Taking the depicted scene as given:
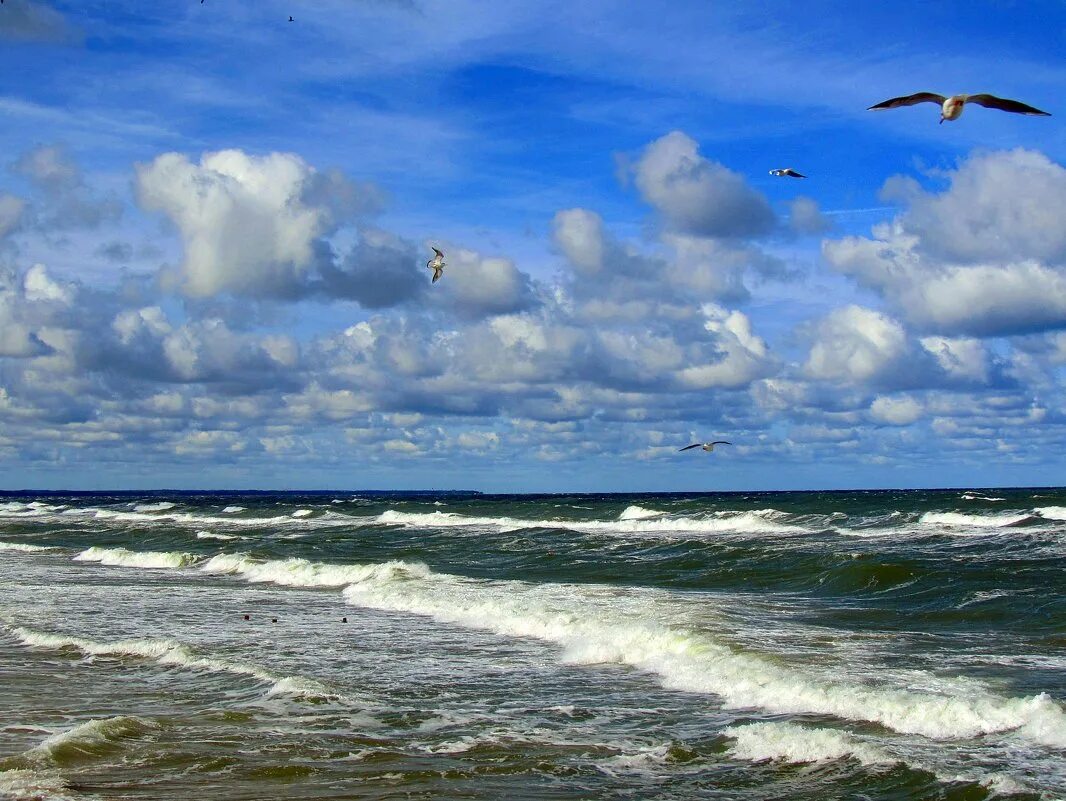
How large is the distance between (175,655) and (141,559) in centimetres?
2348

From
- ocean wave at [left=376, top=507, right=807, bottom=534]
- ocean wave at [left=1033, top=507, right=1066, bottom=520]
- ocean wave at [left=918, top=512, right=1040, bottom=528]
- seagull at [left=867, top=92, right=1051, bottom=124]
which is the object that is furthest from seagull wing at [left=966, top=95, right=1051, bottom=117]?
ocean wave at [left=1033, top=507, right=1066, bottom=520]

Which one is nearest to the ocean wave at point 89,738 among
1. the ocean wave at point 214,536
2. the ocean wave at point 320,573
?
the ocean wave at point 320,573

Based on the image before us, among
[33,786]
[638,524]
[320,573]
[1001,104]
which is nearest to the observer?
[1001,104]

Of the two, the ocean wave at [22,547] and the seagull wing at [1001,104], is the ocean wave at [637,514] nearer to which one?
the ocean wave at [22,547]

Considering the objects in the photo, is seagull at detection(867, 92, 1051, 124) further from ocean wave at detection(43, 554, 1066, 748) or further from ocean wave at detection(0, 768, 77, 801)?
ocean wave at detection(0, 768, 77, 801)

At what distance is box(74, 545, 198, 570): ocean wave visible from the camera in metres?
37.2

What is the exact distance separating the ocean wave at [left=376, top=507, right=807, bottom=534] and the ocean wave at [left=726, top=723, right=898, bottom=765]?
118ft

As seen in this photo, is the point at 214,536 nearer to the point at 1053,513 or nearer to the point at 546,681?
the point at 546,681

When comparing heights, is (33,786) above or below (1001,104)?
below

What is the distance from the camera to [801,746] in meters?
10.6

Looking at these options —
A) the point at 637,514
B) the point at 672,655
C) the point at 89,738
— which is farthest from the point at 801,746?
the point at 637,514

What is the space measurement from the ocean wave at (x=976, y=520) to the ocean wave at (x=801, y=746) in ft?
127

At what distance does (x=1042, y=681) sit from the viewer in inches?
536

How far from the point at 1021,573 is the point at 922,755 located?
17.7m
